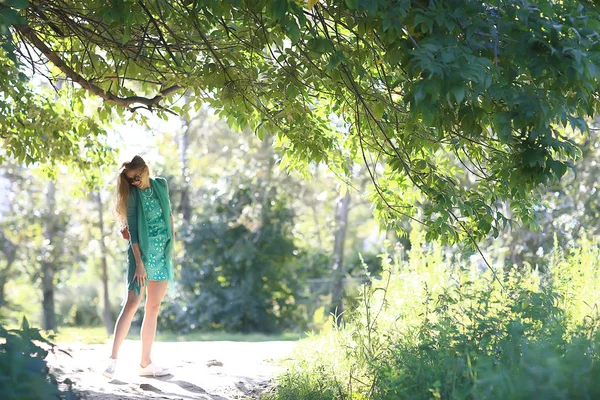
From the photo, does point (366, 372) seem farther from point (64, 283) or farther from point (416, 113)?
point (64, 283)

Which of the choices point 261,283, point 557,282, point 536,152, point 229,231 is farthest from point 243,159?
point 536,152

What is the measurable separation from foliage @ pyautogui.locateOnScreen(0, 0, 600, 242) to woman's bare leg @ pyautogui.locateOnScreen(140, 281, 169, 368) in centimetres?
158

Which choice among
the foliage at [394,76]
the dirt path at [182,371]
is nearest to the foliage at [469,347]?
the dirt path at [182,371]

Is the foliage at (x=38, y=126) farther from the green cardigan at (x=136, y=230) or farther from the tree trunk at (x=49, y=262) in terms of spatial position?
the tree trunk at (x=49, y=262)

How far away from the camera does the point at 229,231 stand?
15898 millimetres

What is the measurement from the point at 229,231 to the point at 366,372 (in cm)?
1040

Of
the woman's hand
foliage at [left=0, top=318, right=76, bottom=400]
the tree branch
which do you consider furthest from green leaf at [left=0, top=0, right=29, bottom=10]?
the woman's hand

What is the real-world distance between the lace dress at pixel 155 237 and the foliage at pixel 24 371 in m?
3.05

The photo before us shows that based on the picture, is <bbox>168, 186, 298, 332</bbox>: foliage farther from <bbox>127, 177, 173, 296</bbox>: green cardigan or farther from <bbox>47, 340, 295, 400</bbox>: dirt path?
<bbox>127, 177, 173, 296</bbox>: green cardigan

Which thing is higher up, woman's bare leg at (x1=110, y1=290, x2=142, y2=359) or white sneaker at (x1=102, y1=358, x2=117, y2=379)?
woman's bare leg at (x1=110, y1=290, x2=142, y2=359)

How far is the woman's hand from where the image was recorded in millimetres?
6410

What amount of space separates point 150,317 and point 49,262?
14.5 metres

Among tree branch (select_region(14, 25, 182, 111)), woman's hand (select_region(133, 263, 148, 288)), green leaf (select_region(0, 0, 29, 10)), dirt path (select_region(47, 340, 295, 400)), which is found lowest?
dirt path (select_region(47, 340, 295, 400))

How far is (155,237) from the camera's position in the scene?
6.66 meters
